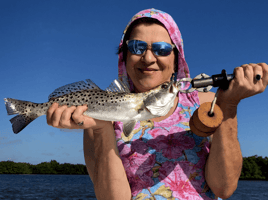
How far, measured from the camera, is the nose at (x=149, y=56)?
12.5 feet

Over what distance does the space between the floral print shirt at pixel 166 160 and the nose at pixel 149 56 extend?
999 mm

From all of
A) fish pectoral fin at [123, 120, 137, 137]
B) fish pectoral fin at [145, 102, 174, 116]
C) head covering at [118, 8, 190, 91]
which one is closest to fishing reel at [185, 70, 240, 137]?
fish pectoral fin at [145, 102, 174, 116]

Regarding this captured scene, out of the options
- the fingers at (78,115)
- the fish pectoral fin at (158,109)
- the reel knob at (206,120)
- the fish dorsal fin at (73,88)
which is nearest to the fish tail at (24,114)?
the fish dorsal fin at (73,88)

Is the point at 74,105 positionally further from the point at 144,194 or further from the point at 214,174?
the point at 214,174

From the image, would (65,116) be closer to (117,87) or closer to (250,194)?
(117,87)

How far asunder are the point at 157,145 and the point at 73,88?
161 cm

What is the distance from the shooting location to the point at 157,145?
3807mm

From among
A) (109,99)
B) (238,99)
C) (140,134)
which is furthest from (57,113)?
(238,99)

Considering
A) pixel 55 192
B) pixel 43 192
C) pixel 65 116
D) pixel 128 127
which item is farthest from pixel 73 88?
pixel 55 192

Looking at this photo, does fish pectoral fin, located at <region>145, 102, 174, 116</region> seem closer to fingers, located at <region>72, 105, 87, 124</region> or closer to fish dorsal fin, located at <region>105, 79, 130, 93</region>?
fish dorsal fin, located at <region>105, 79, 130, 93</region>

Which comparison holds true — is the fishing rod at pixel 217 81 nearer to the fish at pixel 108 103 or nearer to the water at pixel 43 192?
the fish at pixel 108 103

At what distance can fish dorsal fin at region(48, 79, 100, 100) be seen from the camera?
3377 mm

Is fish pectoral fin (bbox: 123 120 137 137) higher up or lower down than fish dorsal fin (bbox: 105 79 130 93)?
lower down

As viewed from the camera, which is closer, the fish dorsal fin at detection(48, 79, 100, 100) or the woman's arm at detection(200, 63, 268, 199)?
the woman's arm at detection(200, 63, 268, 199)
